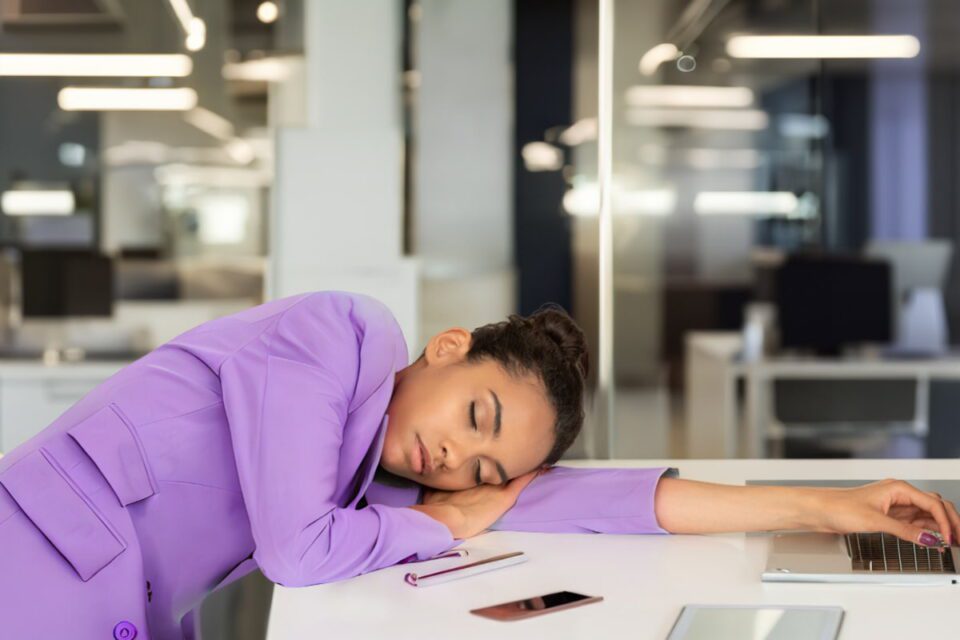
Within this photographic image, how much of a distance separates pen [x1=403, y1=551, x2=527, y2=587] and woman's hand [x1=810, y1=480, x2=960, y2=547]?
1.20 ft

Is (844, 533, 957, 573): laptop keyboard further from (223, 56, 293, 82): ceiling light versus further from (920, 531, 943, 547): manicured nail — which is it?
(223, 56, 293, 82): ceiling light

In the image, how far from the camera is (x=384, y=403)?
4.44 ft

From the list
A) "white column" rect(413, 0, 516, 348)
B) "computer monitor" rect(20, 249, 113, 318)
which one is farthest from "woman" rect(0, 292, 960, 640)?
"computer monitor" rect(20, 249, 113, 318)

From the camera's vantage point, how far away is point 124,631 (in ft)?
4.19

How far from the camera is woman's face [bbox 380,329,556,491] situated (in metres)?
1.33

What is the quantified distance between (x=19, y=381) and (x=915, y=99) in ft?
10.3

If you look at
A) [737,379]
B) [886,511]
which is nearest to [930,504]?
[886,511]

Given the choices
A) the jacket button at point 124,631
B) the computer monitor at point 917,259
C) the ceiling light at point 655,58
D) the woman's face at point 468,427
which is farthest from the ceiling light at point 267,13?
the jacket button at point 124,631

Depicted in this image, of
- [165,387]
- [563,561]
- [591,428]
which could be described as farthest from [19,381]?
[563,561]

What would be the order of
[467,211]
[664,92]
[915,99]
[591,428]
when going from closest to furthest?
[591,428]
[915,99]
[664,92]
[467,211]

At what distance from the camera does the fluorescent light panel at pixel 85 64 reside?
19.3ft

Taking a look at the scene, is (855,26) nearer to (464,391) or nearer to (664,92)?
(664,92)

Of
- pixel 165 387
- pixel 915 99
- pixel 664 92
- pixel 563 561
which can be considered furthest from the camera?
pixel 664 92

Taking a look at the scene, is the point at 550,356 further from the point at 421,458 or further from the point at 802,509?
the point at 802,509
